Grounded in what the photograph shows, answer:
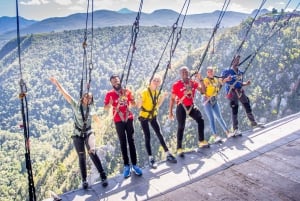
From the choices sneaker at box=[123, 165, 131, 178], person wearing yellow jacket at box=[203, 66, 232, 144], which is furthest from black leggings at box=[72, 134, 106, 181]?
person wearing yellow jacket at box=[203, 66, 232, 144]

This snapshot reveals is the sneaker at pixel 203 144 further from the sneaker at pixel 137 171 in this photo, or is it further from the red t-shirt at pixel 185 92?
→ the sneaker at pixel 137 171

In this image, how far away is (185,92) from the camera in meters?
6.52

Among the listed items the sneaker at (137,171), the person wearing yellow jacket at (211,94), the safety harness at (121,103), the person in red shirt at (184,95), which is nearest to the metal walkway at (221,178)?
the sneaker at (137,171)

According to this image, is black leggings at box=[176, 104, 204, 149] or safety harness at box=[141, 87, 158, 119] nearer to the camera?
safety harness at box=[141, 87, 158, 119]

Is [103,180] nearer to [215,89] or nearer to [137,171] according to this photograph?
[137,171]

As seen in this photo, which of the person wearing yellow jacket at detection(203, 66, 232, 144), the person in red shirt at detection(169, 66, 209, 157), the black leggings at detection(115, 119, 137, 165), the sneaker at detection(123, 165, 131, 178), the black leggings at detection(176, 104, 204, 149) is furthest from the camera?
the person wearing yellow jacket at detection(203, 66, 232, 144)

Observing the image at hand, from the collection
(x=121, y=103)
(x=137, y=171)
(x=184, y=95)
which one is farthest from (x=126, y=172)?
(x=184, y=95)

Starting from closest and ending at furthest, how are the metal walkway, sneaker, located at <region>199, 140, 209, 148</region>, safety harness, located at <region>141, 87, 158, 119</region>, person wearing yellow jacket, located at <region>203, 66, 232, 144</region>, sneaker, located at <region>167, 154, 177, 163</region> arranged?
the metal walkway < safety harness, located at <region>141, 87, 158, 119</region> < sneaker, located at <region>167, 154, 177, 163</region> < sneaker, located at <region>199, 140, 209, 148</region> < person wearing yellow jacket, located at <region>203, 66, 232, 144</region>

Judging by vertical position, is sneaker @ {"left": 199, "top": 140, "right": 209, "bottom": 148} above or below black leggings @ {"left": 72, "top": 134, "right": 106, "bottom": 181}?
below

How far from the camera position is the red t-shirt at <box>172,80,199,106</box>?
21.4 feet

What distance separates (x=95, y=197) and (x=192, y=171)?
173cm

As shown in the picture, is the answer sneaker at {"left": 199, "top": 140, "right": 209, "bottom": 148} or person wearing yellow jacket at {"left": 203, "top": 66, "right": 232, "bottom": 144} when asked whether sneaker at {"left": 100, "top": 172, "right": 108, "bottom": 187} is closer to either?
sneaker at {"left": 199, "top": 140, "right": 209, "bottom": 148}

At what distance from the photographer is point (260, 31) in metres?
105

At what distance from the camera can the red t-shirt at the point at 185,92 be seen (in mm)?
6520
